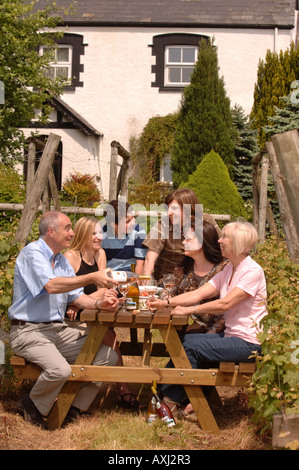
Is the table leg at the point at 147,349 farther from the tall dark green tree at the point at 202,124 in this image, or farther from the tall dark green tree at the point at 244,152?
the tall dark green tree at the point at 244,152

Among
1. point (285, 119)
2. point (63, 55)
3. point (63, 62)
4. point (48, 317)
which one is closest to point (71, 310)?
point (48, 317)

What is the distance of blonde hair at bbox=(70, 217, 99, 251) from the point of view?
16.2 feet

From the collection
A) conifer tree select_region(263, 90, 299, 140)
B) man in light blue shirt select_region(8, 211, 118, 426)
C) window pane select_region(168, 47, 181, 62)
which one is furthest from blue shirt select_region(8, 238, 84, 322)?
window pane select_region(168, 47, 181, 62)

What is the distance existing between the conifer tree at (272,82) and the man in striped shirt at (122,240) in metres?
10.8

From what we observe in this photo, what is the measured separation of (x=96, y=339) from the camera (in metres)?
3.82

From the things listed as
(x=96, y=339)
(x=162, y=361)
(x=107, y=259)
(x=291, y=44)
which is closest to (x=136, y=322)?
(x=96, y=339)

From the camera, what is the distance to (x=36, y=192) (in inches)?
272

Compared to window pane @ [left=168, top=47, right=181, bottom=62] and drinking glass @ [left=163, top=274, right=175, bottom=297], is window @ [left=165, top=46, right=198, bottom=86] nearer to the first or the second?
window pane @ [left=168, top=47, right=181, bottom=62]

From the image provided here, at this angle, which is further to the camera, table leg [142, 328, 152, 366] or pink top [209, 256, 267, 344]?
table leg [142, 328, 152, 366]

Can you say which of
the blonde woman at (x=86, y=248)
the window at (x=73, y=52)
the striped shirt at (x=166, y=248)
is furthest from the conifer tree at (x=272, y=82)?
the blonde woman at (x=86, y=248)

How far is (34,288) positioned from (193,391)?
118 cm

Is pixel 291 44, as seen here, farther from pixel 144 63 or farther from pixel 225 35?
pixel 144 63

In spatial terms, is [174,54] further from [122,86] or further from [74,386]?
[74,386]

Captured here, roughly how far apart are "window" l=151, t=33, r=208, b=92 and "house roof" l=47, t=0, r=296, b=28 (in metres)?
0.41
